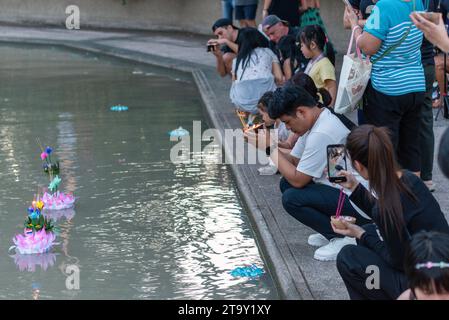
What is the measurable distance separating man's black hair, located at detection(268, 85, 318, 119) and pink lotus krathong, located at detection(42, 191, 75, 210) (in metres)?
2.26

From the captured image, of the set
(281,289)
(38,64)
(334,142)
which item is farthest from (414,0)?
(38,64)

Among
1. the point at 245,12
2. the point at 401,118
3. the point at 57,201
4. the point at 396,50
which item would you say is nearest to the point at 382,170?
the point at 396,50

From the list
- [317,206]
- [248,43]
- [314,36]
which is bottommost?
[317,206]

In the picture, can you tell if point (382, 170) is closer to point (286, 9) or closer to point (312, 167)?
point (312, 167)

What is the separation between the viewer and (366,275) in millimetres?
4570

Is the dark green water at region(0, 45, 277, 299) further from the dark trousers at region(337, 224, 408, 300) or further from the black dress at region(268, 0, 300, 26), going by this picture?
the black dress at region(268, 0, 300, 26)

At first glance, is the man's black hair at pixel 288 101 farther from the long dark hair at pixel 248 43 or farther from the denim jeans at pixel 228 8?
the denim jeans at pixel 228 8

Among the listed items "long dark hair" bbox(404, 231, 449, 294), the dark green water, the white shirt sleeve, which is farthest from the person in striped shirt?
"long dark hair" bbox(404, 231, 449, 294)

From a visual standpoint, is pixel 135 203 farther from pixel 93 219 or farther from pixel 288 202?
pixel 288 202

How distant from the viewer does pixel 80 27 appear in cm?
2136

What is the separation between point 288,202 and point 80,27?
16079 millimetres

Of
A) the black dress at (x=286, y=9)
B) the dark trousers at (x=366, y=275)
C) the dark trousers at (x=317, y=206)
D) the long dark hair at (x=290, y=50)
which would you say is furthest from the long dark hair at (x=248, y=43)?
the dark trousers at (x=366, y=275)

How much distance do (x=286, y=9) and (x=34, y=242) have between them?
5.91m

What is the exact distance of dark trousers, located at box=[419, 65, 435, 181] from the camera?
6.81 m
